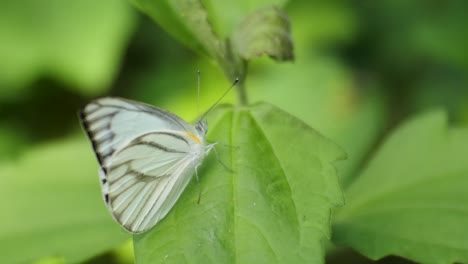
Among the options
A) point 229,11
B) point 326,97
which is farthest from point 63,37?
point 229,11

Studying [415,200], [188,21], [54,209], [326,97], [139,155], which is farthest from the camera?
[326,97]

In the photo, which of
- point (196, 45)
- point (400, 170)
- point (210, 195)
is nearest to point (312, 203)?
point (210, 195)

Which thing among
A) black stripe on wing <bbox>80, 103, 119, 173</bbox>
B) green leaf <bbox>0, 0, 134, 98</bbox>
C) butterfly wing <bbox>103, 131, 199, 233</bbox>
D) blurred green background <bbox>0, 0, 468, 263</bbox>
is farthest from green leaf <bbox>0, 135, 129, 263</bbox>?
green leaf <bbox>0, 0, 134, 98</bbox>

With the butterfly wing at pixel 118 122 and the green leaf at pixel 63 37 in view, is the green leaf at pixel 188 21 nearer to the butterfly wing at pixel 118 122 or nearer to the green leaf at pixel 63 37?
the butterfly wing at pixel 118 122

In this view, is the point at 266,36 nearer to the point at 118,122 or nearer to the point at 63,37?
the point at 118,122

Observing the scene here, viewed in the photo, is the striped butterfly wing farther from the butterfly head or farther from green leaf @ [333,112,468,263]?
green leaf @ [333,112,468,263]

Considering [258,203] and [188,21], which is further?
[188,21]

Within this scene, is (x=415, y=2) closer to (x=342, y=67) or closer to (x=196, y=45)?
(x=342, y=67)

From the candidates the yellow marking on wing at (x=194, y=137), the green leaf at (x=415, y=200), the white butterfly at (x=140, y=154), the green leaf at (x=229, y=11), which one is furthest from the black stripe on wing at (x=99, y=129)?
the green leaf at (x=415, y=200)
